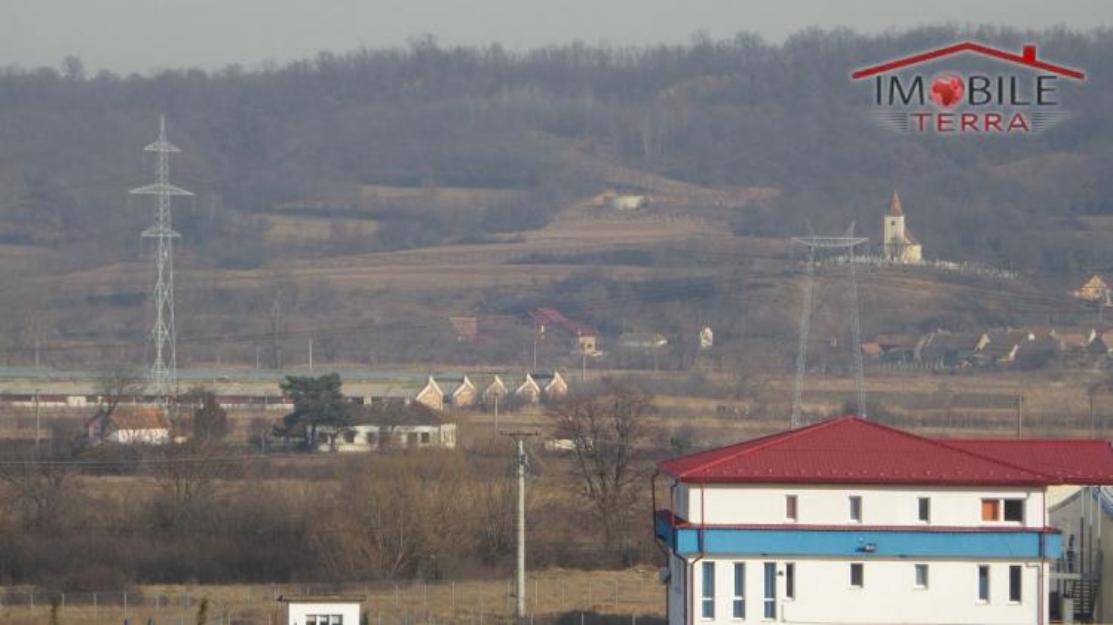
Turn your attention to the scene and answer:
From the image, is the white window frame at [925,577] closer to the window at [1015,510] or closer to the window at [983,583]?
the window at [983,583]

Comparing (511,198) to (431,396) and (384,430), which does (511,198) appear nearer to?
(431,396)

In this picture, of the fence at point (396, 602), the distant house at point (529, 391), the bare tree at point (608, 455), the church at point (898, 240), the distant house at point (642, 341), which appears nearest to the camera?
the fence at point (396, 602)

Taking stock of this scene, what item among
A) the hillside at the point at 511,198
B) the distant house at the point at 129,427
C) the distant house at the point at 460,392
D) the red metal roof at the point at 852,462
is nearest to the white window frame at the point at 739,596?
the red metal roof at the point at 852,462

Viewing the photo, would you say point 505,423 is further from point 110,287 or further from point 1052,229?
point 1052,229

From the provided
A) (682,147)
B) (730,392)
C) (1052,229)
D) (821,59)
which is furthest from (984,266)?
(821,59)

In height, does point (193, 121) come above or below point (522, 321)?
above
